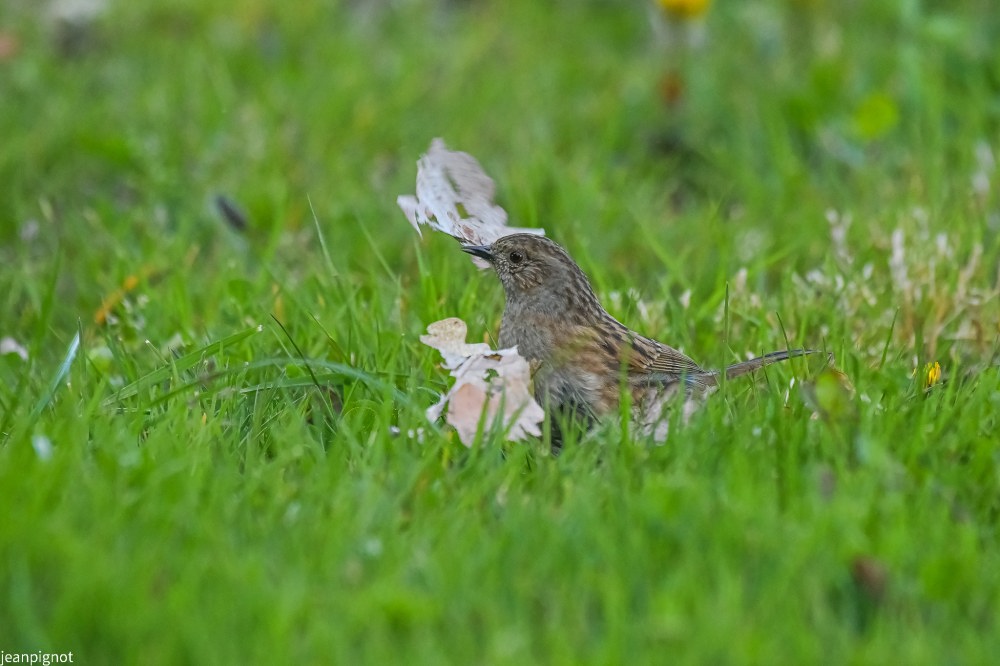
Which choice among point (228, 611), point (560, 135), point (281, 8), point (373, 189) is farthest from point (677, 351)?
point (281, 8)

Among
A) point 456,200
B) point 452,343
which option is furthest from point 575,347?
point 456,200

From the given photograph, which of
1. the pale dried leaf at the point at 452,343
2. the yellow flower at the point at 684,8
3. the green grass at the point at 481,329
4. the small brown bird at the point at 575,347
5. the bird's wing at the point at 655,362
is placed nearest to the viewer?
the green grass at the point at 481,329

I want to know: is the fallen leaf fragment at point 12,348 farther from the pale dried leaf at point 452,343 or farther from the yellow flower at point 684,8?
the yellow flower at point 684,8

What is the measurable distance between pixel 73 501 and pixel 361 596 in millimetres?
Result: 697

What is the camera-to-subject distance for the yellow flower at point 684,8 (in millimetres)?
6996

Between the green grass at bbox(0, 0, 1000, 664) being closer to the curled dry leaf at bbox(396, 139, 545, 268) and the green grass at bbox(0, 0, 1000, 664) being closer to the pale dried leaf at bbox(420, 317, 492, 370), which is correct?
the pale dried leaf at bbox(420, 317, 492, 370)

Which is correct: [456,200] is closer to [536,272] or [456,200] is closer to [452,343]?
[536,272]

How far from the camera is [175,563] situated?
9.30 feet

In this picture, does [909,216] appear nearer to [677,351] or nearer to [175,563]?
[677,351]

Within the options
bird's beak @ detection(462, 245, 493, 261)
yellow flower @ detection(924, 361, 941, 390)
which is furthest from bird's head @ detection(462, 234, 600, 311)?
yellow flower @ detection(924, 361, 941, 390)

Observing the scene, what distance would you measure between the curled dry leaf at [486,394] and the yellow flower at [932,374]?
1.14 meters

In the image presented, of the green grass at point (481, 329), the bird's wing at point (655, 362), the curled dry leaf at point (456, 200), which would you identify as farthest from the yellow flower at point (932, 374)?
the curled dry leaf at point (456, 200)

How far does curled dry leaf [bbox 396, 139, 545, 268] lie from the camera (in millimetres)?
4262

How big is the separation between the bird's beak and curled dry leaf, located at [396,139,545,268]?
0.8 inches
